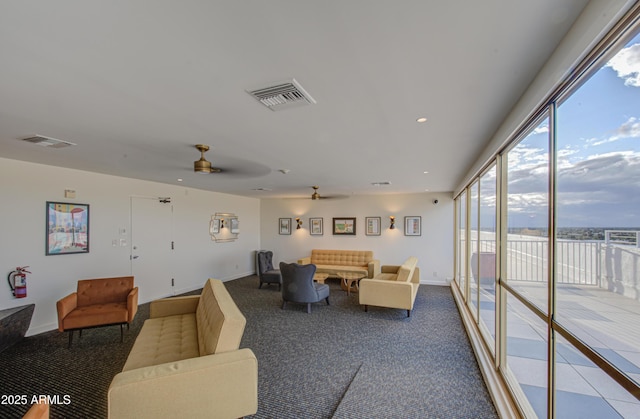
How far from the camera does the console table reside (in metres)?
3.27

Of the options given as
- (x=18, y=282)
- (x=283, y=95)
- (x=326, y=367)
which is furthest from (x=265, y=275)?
(x=283, y=95)

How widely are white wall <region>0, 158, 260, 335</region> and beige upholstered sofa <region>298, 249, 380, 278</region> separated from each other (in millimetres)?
2921

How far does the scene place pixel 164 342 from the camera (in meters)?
2.80

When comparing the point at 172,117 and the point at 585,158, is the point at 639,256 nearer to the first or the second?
the point at 585,158

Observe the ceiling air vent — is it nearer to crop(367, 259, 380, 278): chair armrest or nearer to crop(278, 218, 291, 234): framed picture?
crop(367, 259, 380, 278): chair armrest

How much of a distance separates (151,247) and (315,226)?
4491mm

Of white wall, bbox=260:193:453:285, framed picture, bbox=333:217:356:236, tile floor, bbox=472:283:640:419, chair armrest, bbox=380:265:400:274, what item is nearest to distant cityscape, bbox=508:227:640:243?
tile floor, bbox=472:283:640:419

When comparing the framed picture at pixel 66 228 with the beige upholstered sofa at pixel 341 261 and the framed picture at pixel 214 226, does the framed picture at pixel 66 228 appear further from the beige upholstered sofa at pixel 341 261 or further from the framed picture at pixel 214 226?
the beige upholstered sofa at pixel 341 261

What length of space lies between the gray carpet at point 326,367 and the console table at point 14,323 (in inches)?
5.8

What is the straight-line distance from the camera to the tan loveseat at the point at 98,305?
3449 mm

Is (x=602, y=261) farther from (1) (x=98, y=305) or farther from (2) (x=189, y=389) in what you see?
(1) (x=98, y=305)

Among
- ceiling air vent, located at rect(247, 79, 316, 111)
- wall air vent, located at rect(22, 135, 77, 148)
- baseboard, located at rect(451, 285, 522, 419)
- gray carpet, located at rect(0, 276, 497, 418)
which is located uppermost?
ceiling air vent, located at rect(247, 79, 316, 111)

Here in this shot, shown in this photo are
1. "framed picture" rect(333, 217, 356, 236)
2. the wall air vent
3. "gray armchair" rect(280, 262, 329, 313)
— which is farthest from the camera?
"framed picture" rect(333, 217, 356, 236)

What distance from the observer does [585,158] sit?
1.47 meters
